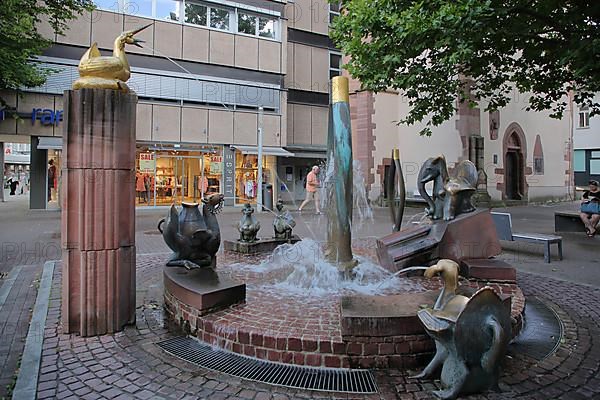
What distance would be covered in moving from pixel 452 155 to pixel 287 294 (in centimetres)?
1918

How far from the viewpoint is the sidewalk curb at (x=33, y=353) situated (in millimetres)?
3078

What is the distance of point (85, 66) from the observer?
421cm

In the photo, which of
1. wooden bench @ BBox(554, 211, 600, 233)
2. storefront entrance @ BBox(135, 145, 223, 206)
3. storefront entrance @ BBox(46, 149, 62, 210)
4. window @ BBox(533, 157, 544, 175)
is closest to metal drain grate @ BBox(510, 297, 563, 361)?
wooden bench @ BBox(554, 211, 600, 233)

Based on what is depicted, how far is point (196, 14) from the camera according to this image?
22.5 meters

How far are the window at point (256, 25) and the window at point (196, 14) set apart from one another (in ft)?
6.63

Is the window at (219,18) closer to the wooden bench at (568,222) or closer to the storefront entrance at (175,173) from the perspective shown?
the storefront entrance at (175,173)

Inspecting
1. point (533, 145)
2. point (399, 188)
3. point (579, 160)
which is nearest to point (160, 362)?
point (399, 188)

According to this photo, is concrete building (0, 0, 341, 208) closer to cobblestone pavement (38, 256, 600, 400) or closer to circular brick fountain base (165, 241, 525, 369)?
cobblestone pavement (38, 256, 600, 400)

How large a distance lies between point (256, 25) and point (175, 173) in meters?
9.47

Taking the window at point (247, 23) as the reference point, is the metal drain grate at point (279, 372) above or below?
below

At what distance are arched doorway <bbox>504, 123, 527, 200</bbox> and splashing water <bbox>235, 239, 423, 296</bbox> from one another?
2128 centimetres

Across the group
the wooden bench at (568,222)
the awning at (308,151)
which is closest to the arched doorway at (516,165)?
the awning at (308,151)

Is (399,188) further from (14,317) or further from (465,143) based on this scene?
(465,143)

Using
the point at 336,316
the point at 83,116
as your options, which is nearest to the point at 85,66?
the point at 83,116
